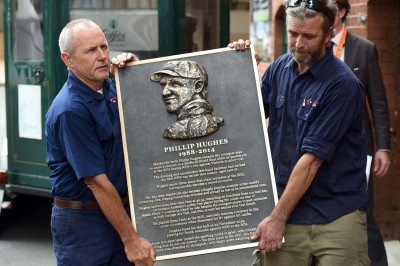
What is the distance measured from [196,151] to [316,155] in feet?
2.01

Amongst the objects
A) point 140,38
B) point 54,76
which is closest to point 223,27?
point 140,38

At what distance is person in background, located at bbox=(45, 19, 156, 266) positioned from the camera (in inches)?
157

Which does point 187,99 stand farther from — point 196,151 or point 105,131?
point 105,131

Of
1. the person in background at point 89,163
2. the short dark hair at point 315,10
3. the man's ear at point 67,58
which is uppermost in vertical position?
the short dark hair at point 315,10

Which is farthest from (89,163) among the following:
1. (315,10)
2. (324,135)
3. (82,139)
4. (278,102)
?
(315,10)

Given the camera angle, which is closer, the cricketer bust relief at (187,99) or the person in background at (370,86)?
the cricketer bust relief at (187,99)

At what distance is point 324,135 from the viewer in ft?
12.8

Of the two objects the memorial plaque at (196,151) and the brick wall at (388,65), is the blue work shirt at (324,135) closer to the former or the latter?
the memorial plaque at (196,151)

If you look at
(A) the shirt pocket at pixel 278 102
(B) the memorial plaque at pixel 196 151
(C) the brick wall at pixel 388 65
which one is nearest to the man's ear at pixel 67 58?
(B) the memorial plaque at pixel 196 151

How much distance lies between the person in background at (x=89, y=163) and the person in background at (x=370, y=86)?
210 centimetres

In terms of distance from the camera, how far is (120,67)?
4.18m

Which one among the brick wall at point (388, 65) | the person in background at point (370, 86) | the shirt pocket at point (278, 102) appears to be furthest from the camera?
the brick wall at point (388, 65)

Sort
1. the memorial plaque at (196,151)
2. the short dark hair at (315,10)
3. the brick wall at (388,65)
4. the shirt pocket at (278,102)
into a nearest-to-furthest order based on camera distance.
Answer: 1. the short dark hair at (315,10)
2. the memorial plaque at (196,151)
3. the shirt pocket at (278,102)
4. the brick wall at (388,65)

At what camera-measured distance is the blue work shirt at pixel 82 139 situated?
3.97m
